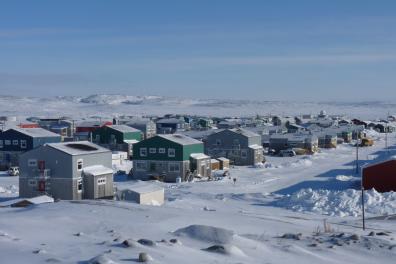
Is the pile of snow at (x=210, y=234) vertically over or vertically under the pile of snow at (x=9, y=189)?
over

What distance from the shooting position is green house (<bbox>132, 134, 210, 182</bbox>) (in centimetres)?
3850

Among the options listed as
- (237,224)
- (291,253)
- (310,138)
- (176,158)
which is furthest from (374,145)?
(291,253)

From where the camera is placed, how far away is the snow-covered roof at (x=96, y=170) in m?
29.1

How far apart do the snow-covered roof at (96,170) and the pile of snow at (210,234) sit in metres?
15.2

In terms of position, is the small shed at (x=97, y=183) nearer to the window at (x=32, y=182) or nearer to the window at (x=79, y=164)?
the window at (x=79, y=164)

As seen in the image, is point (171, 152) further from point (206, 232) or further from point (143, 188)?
point (206, 232)

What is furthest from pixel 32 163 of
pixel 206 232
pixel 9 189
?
pixel 206 232

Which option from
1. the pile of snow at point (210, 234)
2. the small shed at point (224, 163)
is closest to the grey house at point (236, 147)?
the small shed at point (224, 163)

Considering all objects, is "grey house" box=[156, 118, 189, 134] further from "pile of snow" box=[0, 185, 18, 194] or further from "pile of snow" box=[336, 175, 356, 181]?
"pile of snow" box=[0, 185, 18, 194]

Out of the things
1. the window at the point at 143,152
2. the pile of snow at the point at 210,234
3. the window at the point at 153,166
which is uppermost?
the window at the point at 143,152

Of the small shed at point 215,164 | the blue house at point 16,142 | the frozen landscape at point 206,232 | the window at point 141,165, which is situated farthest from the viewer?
the small shed at point 215,164

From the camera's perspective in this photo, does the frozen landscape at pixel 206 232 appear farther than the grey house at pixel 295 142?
No

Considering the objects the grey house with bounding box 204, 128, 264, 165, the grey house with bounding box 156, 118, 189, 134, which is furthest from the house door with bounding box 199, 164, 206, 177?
the grey house with bounding box 156, 118, 189, 134

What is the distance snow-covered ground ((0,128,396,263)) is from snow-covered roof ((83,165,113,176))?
3406mm
